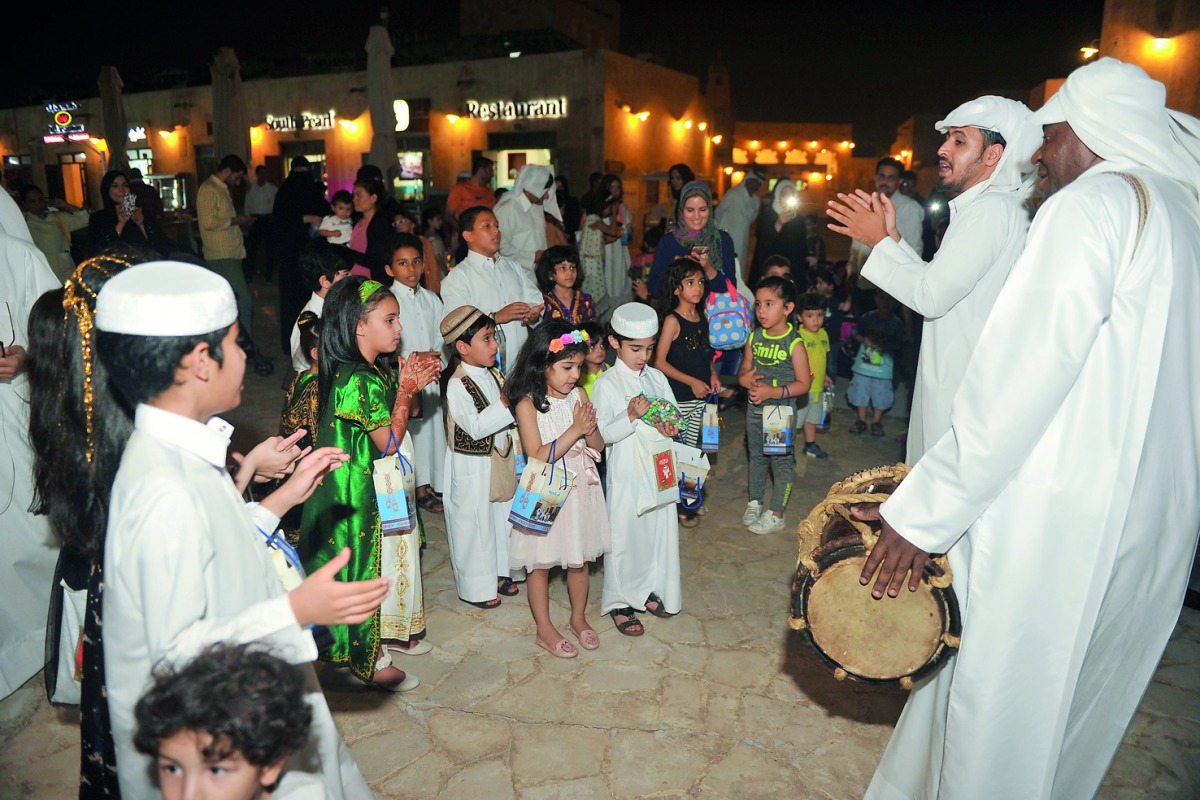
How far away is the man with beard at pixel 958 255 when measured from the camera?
3.07 meters

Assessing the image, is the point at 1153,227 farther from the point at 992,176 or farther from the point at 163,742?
the point at 163,742

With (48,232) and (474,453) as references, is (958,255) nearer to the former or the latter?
(474,453)

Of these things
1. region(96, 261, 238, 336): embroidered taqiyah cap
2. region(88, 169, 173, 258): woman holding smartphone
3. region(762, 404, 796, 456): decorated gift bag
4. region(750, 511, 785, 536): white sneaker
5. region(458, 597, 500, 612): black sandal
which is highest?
region(88, 169, 173, 258): woman holding smartphone

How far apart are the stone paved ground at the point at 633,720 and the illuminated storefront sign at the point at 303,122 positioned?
80.7 ft

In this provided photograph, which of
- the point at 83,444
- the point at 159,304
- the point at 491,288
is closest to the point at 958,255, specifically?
the point at 159,304

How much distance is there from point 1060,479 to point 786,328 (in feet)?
10.7

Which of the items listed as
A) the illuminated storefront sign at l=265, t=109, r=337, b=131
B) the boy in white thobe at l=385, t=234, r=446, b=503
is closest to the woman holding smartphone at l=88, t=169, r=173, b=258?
the boy in white thobe at l=385, t=234, r=446, b=503

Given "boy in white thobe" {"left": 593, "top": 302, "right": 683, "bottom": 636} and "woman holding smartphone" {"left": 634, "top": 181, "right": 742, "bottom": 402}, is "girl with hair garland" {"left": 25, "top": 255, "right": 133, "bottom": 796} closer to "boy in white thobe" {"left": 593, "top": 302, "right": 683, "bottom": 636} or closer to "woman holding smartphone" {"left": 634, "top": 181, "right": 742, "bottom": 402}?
"boy in white thobe" {"left": 593, "top": 302, "right": 683, "bottom": 636}

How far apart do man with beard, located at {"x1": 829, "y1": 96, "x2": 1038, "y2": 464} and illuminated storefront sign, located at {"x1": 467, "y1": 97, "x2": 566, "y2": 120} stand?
19.9 metres

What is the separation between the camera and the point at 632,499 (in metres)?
4.20

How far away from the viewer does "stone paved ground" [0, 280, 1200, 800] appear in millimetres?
3154

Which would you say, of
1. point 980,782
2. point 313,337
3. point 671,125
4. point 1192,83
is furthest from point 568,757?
point 671,125

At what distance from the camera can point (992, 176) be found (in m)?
3.37

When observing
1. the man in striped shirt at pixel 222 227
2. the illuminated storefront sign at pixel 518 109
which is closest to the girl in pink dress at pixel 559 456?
the man in striped shirt at pixel 222 227
